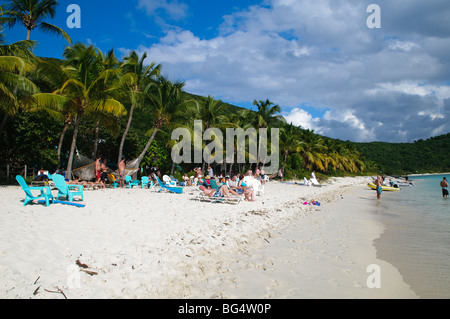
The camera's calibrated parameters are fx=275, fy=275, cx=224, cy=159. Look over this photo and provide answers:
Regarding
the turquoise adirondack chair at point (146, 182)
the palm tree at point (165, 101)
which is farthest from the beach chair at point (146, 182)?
the palm tree at point (165, 101)

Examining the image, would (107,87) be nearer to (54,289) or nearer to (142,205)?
(142,205)

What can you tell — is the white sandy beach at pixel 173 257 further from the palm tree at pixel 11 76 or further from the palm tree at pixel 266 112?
the palm tree at pixel 266 112

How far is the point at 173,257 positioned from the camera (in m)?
4.04

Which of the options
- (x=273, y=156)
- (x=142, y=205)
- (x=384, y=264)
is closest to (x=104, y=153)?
(x=142, y=205)

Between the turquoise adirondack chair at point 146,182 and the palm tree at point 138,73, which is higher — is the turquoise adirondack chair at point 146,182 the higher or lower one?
the lower one

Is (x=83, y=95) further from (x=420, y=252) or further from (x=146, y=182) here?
(x=420, y=252)

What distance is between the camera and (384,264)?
14.9ft

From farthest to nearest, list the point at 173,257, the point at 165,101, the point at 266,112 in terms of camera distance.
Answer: the point at 266,112 → the point at 165,101 → the point at 173,257

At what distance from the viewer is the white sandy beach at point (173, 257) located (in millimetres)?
3148

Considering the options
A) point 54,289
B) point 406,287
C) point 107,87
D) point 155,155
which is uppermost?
point 107,87

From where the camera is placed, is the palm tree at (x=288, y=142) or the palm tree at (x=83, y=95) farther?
the palm tree at (x=288, y=142)

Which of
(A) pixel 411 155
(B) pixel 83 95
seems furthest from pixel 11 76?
(A) pixel 411 155

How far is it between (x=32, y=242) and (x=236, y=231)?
3557 millimetres
